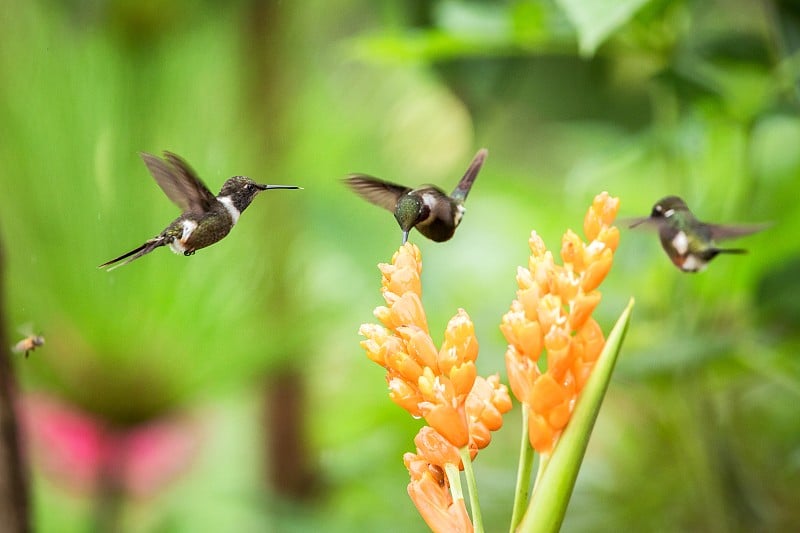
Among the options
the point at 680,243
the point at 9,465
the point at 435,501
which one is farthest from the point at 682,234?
the point at 9,465

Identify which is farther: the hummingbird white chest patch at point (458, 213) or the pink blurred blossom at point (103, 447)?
the pink blurred blossom at point (103, 447)

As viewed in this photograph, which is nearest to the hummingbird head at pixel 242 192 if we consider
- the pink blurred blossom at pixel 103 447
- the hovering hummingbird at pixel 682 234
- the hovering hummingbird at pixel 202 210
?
the hovering hummingbird at pixel 202 210

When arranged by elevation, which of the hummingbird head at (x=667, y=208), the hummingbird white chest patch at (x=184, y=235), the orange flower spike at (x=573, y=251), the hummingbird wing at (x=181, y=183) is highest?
the hummingbird wing at (x=181, y=183)

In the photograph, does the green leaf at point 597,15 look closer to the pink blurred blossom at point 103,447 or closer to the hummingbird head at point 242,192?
the hummingbird head at point 242,192

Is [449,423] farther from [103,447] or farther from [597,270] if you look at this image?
[103,447]

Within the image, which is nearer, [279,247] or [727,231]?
[727,231]
